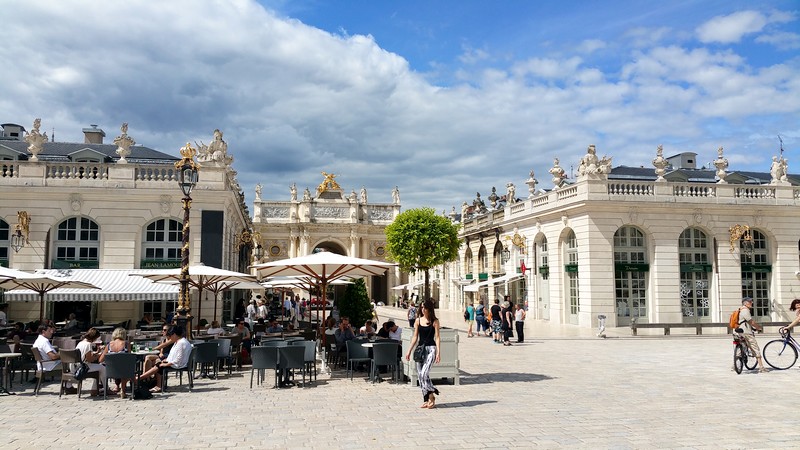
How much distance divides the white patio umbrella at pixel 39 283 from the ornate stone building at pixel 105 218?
194 inches

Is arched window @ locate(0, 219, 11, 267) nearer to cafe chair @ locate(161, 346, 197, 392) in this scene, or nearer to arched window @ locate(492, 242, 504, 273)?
cafe chair @ locate(161, 346, 197, 392)

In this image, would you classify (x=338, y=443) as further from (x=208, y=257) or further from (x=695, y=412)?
(x=208, y=257)

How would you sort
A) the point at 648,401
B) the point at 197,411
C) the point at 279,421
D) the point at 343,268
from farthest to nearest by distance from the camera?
1. the point at 343,268
2. the point at 648,401
3. the point at 197,411
4. the point at 279,421

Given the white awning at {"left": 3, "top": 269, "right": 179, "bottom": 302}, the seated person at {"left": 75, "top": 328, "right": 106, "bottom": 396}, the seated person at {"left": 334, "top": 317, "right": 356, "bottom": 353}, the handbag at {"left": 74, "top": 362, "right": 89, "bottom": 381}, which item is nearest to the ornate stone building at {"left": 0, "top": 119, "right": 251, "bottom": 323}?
the white awning at {"left": 3, "top": 269, "right": 179, "bottom": 302}

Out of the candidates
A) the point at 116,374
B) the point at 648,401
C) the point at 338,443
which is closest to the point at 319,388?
the point at 116,374

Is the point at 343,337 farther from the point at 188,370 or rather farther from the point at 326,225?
the point at 326,225

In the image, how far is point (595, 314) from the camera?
1044 inches

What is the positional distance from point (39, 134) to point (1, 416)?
17250 millimetres

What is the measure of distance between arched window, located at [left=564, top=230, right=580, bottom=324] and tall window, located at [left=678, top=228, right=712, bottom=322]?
4.74m

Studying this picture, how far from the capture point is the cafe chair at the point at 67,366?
34.7 feet

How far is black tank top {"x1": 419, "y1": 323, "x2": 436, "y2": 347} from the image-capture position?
Result: 9.97 m

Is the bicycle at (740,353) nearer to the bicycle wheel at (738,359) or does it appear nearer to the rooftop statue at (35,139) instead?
the bicycle wheel at (738,359)

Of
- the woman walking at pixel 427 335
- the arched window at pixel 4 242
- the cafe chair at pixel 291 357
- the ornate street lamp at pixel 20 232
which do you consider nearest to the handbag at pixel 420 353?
the woman walking at pixel 427 335

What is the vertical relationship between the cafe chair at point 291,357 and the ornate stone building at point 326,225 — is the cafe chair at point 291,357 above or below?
below
